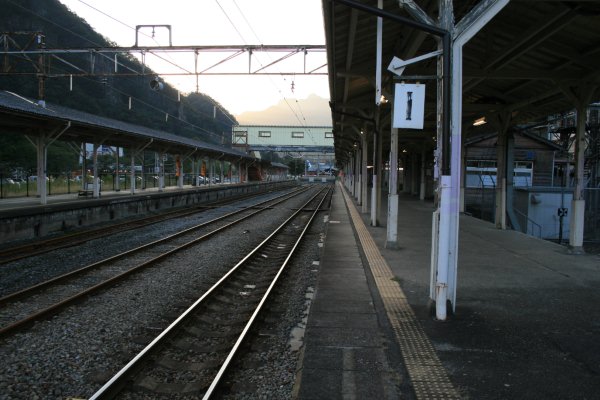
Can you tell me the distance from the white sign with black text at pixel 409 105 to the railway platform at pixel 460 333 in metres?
2.22

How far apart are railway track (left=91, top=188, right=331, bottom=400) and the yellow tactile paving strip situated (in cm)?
163

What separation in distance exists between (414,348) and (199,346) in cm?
229

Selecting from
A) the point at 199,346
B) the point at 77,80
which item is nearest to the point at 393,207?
the point at 199,346

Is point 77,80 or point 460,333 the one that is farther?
point 77,80

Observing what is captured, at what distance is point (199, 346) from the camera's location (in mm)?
5121

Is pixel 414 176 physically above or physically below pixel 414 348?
above

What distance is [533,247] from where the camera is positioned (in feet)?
35.6

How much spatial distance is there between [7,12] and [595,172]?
63.3m

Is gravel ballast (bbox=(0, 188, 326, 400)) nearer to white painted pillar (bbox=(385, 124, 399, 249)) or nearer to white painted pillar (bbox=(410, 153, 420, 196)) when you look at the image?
white painted pillar (bbox=(385, 124, 399, 249))

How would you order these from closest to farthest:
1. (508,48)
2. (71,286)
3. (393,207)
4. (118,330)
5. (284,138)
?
(118,330), (71,286), (508,48), (393,207), (284,138)

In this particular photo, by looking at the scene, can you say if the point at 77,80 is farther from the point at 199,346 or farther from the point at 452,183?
the point at 452,183

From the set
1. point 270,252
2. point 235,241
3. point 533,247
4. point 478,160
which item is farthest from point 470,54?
point 478,160

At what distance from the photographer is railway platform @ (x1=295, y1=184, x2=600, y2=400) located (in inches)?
146

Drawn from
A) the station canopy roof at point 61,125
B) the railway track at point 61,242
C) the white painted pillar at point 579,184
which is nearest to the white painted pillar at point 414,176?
the station canopy roof at point 61,125
